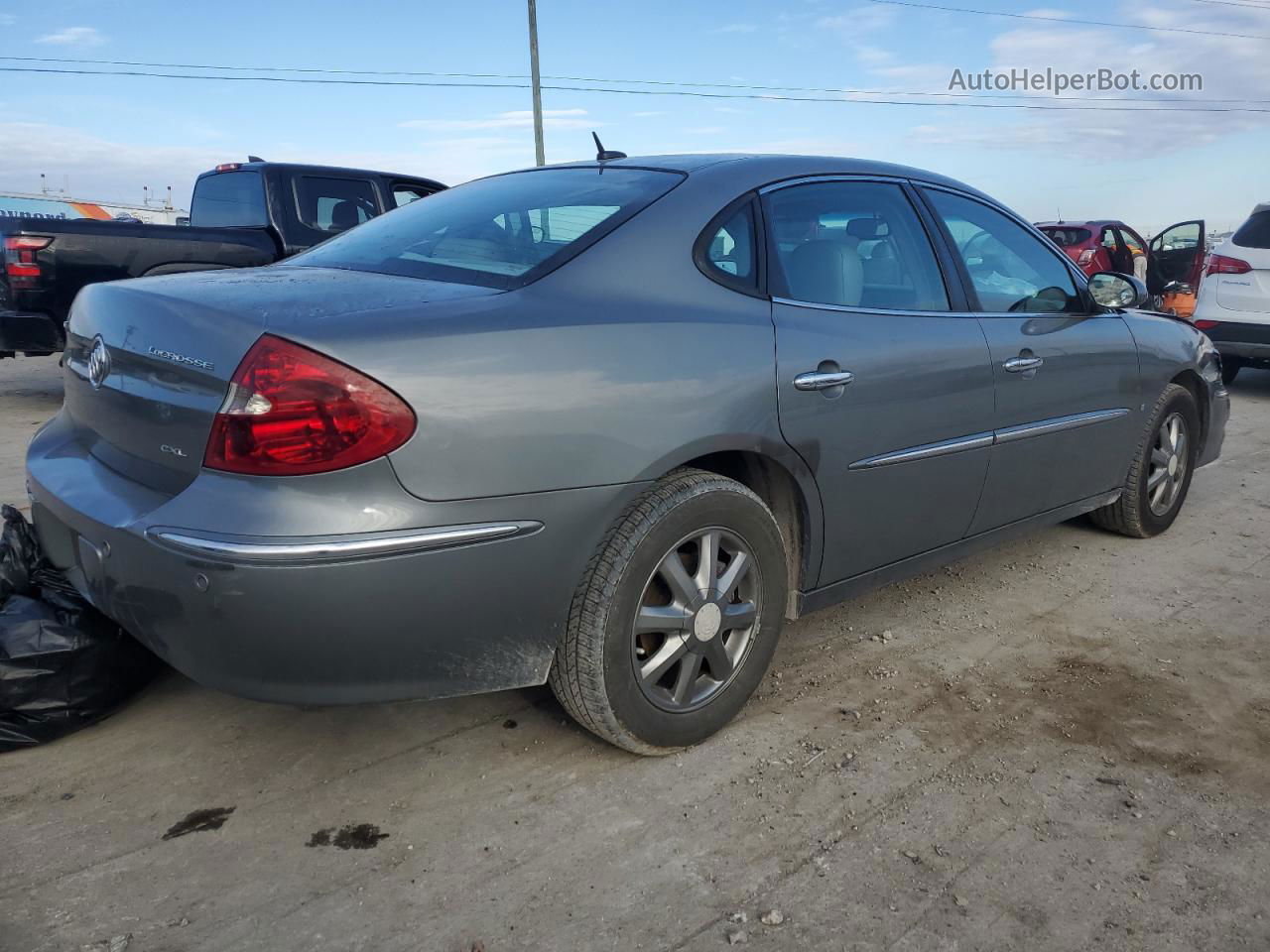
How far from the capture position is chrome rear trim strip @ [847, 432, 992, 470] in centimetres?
296

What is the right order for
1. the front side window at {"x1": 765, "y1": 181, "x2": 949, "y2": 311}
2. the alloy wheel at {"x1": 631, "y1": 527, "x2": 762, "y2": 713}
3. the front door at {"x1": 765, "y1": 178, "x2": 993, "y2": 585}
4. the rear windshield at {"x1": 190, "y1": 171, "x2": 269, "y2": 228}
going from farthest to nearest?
the rear windshield at {"x1": 190, "y1": 171, "x2": 269, "y2": 228} < the front side window at {"x1": 765, "y1": 181, "x2": 949, "y2": 311} < the front door at {"x1": 765, "y1": 178, "x2": 993, "y2": 585} < the alloy wheel at {"x1": 631, "y1": 527, "x2": 762, "y2": 713}

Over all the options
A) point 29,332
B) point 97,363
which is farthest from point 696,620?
point 29,332

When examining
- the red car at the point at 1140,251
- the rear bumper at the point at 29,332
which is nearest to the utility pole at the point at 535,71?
the red car at the point at 1140,251

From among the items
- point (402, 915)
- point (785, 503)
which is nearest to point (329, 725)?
point (402, 915)

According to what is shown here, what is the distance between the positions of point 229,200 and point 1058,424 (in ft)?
22.4

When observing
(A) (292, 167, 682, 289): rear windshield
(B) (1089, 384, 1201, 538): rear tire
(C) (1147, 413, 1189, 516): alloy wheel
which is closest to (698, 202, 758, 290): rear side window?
(A) (292, 167, 682, 289): rear windshield

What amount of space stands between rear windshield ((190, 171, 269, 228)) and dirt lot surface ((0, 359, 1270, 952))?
574 cm

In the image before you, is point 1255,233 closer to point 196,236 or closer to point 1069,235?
point 1069,235

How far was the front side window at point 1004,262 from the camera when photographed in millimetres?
3523

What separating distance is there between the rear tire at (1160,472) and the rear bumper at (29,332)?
21.7 feet

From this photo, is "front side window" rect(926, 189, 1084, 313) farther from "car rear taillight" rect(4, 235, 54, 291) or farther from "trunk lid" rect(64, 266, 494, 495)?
"car rear taillight" rect(4, 235, 54, 291)

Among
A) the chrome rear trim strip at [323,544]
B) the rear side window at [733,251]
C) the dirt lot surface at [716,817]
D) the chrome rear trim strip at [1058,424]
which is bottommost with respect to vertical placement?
the dirt lot surface at [716,817]

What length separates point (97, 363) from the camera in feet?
8.30

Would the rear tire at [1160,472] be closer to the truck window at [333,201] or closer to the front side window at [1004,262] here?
the front side window at [1004,262]
